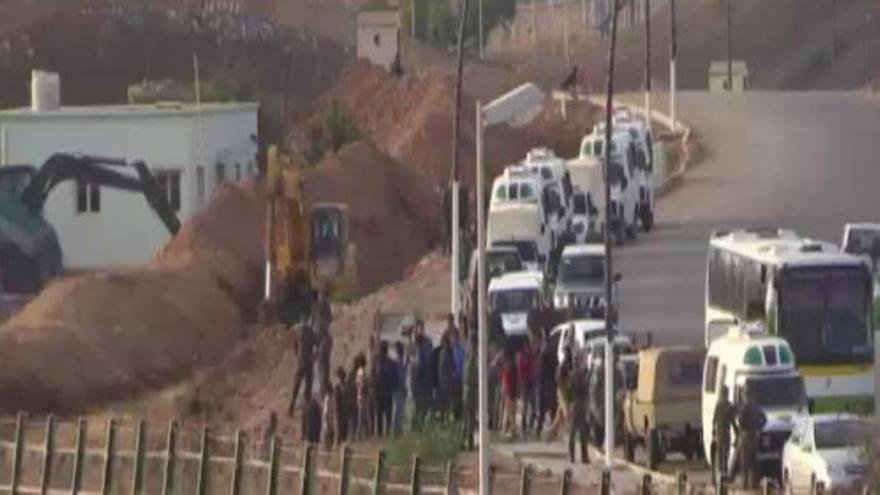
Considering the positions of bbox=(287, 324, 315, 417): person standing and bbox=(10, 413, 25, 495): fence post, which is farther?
bbox=(287, 324, 315, 417): person standing

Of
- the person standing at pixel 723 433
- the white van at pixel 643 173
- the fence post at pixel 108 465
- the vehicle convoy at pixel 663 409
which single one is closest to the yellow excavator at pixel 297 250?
the white van at pixel 643 173

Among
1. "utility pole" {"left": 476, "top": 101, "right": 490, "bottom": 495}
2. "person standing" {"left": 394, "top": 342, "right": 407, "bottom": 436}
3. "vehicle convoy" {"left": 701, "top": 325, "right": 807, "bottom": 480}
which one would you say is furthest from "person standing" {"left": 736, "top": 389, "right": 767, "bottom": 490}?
"person standing" {"left": 394, "top": 342, "right": 407, "bottom": 436}

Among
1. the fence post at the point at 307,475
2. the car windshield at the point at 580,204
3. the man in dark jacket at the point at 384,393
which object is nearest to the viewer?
the fence post at the point at 307,475

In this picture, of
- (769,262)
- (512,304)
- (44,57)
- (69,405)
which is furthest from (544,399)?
(44,57)

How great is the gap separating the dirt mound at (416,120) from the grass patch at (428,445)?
40.5 meters

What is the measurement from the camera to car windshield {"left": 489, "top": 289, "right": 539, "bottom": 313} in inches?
1890

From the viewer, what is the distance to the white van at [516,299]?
47094 millimetres

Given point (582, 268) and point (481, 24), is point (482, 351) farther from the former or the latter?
point (481, 24)

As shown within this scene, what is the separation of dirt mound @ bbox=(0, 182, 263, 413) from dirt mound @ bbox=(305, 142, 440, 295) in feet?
13.6

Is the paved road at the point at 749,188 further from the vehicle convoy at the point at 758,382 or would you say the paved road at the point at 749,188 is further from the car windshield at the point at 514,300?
the vehicle convoy at the point at 758,382

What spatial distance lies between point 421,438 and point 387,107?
6485cm

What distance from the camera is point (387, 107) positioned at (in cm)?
10038

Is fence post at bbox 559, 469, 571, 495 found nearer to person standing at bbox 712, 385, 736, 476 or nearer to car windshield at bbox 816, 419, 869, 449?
car windshield at bbox 816, 419, 869, 449

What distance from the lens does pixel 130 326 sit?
56188 mm
